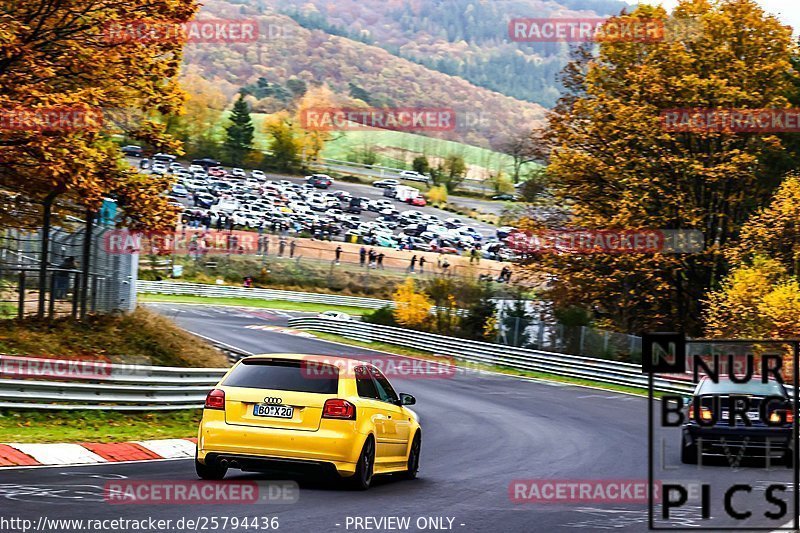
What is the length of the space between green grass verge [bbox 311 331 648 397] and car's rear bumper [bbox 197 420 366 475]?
24.8m

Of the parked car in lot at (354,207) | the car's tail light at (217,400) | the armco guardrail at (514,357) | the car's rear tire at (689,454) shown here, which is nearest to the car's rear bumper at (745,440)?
the car's rear tire at (689,454)

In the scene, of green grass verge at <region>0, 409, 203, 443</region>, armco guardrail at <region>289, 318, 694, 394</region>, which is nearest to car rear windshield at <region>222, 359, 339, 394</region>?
green grass verge at <region>0, 409, 203, 443</region>

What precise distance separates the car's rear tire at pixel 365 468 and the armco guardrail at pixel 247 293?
60.6 metres

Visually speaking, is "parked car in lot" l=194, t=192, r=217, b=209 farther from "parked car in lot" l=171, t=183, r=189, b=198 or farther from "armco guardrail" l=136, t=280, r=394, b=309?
"armco guardrail" l=136, t=280, r=394, b=309

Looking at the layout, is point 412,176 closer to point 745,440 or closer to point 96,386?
point 96,386

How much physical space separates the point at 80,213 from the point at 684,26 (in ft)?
96.0

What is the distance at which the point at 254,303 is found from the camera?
248 ft

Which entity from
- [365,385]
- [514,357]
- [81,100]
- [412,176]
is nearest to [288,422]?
[365,385]

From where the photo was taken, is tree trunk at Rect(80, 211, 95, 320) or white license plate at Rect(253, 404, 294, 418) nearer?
white license plate at Rect(253, 404, 294, 418)

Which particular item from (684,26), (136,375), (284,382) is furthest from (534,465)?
(684,26)

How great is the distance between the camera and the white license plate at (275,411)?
12.1 meters

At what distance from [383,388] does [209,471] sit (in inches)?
96.8

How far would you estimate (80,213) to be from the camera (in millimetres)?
24125

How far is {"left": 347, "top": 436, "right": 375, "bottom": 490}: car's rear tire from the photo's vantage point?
40.2 feet
